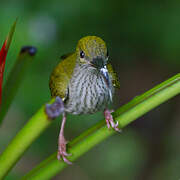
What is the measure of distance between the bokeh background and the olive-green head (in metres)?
0.88

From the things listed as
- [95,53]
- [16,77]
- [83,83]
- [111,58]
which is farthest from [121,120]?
[111,58]

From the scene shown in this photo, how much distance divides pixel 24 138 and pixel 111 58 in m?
2.86

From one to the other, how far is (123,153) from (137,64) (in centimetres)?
133

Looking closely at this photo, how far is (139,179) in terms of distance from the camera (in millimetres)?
3301

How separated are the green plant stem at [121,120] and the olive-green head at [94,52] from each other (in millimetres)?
536

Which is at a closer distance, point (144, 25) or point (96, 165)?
point (96, 165)

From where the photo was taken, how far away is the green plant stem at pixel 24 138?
2.07 ft

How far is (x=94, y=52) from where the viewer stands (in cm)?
149

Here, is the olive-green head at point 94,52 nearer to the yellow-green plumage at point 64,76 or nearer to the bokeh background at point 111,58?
the yellow-green plumage at point 64,76

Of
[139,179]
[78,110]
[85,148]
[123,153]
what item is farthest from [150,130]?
[85,148]

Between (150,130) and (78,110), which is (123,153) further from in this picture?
(78,110)

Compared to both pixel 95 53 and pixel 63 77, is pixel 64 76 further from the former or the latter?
pixel 95 53

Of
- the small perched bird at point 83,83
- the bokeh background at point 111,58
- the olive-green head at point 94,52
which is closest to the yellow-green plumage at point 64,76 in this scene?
the small perched bird at point 83,83

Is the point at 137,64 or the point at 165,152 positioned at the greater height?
the point at 137,64
